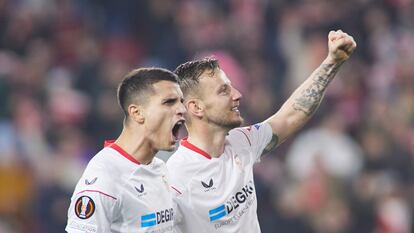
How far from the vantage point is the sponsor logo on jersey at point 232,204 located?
22.4 feet

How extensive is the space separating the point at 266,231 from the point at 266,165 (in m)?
1.82

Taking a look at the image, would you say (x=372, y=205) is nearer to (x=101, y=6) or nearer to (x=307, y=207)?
(x=307, y=207)

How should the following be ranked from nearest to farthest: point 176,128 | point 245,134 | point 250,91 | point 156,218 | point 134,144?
point 156,218 < point 134,144 < point 176,128 < point 245,134 < point 250,91

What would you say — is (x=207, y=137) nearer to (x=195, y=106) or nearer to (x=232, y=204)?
(x=195, y=106)

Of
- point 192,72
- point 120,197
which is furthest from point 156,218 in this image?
point 192,72

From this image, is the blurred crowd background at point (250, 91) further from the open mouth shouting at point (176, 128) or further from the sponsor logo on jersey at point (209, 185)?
the open mouth shouting at point (176, 128)

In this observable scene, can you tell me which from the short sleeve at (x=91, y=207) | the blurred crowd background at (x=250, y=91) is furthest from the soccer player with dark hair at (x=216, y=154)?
the blurred crowd background at (x=250, y=91)

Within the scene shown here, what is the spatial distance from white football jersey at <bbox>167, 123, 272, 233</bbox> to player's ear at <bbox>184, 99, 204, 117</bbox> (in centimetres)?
19

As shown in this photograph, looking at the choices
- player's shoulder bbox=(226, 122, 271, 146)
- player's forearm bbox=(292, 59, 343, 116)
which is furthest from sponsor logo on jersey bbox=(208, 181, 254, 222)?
player's forearm bbox=(292, 59, 343, 116)

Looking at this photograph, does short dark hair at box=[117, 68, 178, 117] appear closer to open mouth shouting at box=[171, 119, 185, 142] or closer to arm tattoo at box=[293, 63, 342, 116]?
open mouth shouting at box=[171, 119, 185, 142]

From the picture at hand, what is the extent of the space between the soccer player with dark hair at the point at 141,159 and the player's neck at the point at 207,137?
487 mm

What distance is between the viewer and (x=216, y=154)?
23.3 feet

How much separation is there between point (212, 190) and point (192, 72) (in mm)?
743

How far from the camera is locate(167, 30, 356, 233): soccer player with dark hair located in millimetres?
6801
